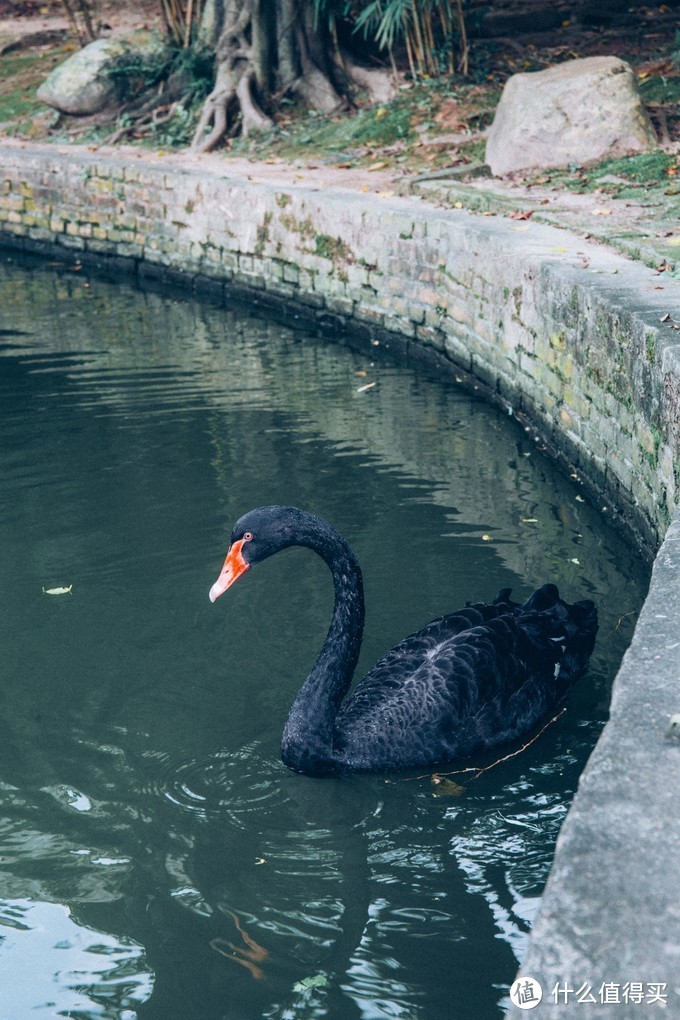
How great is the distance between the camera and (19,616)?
620 centimetres

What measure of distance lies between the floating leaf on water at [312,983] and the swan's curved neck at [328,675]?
109 cm

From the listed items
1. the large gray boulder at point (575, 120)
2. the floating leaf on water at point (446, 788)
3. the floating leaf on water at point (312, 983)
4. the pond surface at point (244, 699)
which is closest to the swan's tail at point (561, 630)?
the pond surface at point (244, 699)

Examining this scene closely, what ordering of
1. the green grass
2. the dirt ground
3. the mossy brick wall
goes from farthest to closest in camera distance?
the green grass < the dirt ground < the mossy brick wall

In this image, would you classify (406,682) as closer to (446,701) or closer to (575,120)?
(446,701)

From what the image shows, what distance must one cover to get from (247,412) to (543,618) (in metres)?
4.71

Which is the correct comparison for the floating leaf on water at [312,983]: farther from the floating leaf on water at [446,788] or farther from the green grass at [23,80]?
the green grass at [23,80]

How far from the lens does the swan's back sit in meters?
4.70

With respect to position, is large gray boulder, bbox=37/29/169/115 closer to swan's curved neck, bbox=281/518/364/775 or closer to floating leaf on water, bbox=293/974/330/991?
swan's curved neck, bbox=281/518/364/775

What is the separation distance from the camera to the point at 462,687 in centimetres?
477

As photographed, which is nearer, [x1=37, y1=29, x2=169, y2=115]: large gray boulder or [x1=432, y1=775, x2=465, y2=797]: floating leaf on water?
[x1=432, y1=775, x2=465, y2=797]: floating leaf on water

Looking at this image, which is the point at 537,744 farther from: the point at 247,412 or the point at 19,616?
the point at 247,412

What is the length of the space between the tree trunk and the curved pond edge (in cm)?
99

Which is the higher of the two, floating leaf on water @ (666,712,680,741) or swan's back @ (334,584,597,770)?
floating leaf on water @ (666,712,680,741)

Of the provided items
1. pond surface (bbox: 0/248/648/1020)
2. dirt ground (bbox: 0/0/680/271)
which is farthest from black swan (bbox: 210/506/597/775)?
dirt ground (bbox: 0/0/680/271)
